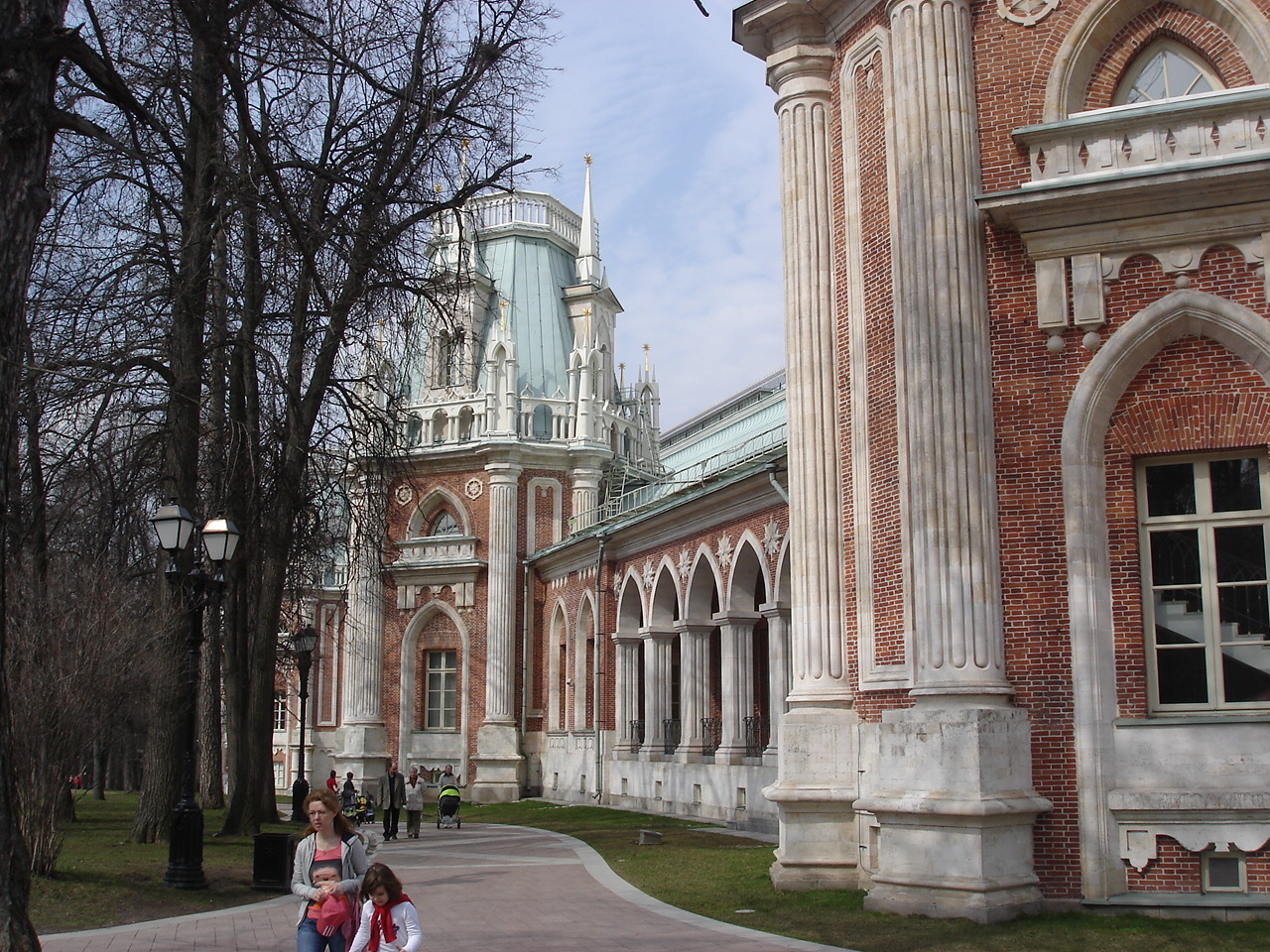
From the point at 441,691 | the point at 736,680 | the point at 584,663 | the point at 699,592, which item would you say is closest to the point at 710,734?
the point at 699,592

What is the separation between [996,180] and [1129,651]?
4380mm

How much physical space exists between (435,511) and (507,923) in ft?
95.5

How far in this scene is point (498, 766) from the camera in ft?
121

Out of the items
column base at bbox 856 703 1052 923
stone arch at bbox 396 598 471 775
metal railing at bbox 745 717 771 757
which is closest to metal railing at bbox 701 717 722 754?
metal railing at bbox 745 717 771 757

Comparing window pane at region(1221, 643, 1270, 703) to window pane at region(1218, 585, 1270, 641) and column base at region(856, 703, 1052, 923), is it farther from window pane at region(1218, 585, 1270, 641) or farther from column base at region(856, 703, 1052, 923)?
column base at region(856, 703, 1052, 923)

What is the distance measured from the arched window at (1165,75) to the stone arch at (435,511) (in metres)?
28.6

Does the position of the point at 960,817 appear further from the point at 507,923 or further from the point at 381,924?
the point at 381,924

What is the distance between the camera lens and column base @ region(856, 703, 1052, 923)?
11016 millimetres

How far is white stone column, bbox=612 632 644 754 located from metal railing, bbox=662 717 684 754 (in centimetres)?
147

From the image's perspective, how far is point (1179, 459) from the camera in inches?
469

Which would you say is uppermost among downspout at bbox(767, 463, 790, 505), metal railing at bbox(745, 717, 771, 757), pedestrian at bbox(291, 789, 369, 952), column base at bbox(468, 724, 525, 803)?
downspout at bbox(767, 463, 790, 505)

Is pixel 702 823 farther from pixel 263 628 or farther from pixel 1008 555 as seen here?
pixel 1008 555

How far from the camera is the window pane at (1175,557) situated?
11.7 meters

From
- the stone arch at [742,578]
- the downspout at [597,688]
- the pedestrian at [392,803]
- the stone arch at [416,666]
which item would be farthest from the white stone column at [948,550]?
the stone arch at [416,666]
